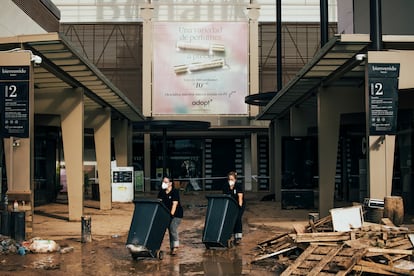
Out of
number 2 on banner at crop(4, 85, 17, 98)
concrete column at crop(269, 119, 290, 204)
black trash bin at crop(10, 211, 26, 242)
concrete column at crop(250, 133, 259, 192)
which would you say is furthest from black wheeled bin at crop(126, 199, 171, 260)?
concrete column at crop(250, 133, 259, 192)

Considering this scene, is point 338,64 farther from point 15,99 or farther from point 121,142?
point 121,142

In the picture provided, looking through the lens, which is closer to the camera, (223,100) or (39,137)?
(39,137)

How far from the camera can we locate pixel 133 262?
34.4 feet

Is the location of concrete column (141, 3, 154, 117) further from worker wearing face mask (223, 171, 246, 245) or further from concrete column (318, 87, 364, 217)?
worker wearing face mask (223, 171, 246, 245)

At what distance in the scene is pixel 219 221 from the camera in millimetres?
11453

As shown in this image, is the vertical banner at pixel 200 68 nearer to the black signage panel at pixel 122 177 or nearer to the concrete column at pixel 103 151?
the black signage panel at pixel 122 177

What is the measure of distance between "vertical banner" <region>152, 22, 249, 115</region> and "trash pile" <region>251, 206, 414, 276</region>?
25319 mm

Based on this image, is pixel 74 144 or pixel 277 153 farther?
pixel 277 153

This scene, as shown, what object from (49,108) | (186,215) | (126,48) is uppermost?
(126,48)

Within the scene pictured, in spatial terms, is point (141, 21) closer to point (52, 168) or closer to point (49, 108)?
point (52, 168)

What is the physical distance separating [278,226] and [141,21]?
25.4 meters

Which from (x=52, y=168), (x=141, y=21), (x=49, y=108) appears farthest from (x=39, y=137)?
(x=141, y=21)

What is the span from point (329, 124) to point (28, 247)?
9172 millimetres

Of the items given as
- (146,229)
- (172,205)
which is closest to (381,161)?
(172,205)
